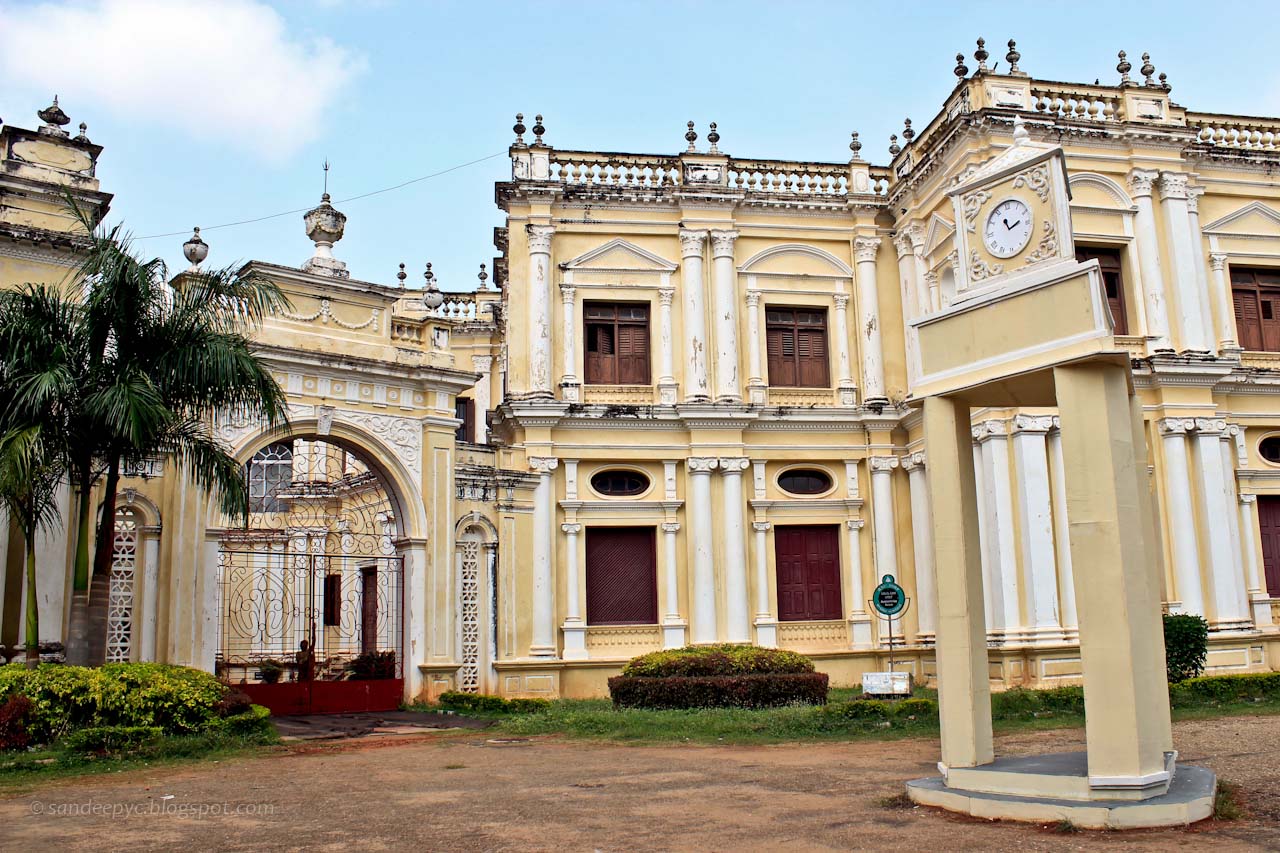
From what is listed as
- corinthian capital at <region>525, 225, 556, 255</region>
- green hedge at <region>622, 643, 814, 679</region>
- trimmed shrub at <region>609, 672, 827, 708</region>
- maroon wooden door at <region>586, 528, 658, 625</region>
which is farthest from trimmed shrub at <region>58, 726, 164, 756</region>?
corinthian capital at <region>525, 225, 556, 255</region>

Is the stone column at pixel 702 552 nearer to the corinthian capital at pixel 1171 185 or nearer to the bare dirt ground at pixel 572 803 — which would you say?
the bare dirt ground at pixel 572 803

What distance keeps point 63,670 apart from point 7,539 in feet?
8.16

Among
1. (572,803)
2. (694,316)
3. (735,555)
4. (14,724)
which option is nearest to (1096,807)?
(572,803)

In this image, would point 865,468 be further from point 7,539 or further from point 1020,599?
point 7,539

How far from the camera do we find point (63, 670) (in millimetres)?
11883

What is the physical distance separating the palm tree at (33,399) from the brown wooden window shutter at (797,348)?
41.5 ft

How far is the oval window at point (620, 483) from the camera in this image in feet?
68.3

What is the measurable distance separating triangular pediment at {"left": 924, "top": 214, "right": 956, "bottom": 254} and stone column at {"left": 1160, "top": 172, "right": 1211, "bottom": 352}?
3738 mm

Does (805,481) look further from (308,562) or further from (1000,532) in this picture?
(308,562)

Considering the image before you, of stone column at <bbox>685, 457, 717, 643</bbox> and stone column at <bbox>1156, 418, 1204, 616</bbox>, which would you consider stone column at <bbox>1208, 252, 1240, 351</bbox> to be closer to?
stone column at <bbox>1156, 418, 1204, 616</bbox>

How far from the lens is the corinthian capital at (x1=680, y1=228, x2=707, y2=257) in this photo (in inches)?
838

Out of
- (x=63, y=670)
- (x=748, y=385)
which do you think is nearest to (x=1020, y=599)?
(x=748, y=385)

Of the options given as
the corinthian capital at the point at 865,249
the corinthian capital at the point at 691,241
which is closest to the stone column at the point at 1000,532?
the corinthian capital at the point at 865,249

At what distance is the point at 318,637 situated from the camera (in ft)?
86.8
